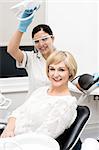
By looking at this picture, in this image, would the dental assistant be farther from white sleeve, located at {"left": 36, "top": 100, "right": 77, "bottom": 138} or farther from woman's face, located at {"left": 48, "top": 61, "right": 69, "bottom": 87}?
white sleeve, located at {"left": 36, "top": 100, "right": 77, "bottom": 138}

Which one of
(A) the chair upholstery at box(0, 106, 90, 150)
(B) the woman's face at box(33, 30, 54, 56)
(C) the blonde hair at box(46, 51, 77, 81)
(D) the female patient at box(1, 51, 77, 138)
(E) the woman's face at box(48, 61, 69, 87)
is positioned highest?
(B) the woman's face at box(33, 30, 54, 56)

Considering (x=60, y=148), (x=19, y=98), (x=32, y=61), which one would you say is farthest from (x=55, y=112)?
(x=19, y=98)

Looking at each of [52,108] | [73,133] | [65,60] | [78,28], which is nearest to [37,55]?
[65,60]

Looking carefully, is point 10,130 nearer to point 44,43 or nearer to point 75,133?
point 75,133

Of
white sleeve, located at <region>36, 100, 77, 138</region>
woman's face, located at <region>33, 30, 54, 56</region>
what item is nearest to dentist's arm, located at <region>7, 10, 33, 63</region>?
woman's face, located at <region>33, 30, 54, 56</region>

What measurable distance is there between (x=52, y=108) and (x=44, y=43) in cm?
60

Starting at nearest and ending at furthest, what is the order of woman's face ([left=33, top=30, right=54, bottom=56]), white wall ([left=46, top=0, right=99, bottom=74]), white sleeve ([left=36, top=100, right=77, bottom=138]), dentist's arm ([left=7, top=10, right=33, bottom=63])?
white sleeve ([left=36, top=100, right=77, bottom=138]) < dentist's arm ([left=7, top=10, right=33, bottom=63]) < woman's face ([left=33, top=30, right=54, bottom=56]) < white wall ([left=46, top=0, right=99, bottom=74])

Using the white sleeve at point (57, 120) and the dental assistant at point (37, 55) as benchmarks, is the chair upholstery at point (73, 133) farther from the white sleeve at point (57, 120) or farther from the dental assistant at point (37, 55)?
the dental assistant at point (37, 55)

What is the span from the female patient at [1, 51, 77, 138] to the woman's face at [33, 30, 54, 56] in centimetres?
33

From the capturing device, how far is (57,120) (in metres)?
1.76

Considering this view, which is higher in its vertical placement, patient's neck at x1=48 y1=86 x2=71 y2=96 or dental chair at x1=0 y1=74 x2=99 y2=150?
patient's neck at x1=48 y1=86 x2=71 y2=96

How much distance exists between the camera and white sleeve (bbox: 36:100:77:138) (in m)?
1.75

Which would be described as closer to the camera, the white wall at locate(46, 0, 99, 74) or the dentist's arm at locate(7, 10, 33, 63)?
A: the dentist's arm at locate(7, 10, 33, 63)

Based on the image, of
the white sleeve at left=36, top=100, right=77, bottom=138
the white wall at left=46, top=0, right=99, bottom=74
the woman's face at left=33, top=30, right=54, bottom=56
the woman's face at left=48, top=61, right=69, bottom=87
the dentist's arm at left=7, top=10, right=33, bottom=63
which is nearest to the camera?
the white sleeve at left=36, top=100, right=77, bottom=138
